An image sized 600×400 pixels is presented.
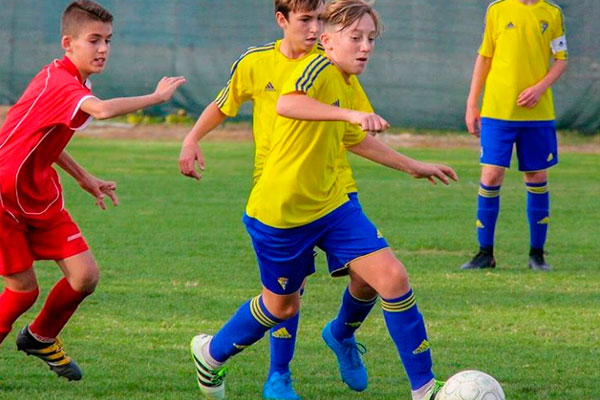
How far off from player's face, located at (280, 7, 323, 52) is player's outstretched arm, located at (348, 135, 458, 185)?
1.68 feet

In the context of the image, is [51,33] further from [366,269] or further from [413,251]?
[366,269]

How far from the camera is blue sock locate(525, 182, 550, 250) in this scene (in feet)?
27.4

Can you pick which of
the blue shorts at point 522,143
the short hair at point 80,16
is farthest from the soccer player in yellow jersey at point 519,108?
the short hair at point 80,16

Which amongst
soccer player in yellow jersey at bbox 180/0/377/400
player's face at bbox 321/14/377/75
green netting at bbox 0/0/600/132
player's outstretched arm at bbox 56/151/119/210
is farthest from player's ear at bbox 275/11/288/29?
green netting at bbox 0/0/600/132

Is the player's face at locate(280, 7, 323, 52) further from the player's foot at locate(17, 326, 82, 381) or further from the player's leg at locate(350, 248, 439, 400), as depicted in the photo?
the player's foot at locate(17, 326, 82, 381)

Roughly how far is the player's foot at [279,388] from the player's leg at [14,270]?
108cm

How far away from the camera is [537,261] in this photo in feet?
27.2

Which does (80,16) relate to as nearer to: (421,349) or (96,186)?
(96,186)

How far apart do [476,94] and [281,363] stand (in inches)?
151

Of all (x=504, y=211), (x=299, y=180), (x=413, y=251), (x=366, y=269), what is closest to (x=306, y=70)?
(x=299, y=180)

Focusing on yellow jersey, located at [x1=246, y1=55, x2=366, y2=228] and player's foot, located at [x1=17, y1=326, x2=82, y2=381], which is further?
player's foot, located at [x1=17, y1=326, x2=82, y2=381]

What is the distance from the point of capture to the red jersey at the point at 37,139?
493cm

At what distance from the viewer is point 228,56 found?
16750mm

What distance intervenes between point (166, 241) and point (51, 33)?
837cm
